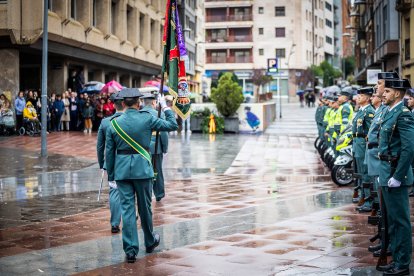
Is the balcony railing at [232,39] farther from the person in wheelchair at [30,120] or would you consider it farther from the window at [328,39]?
the person in wheelchair at [30,120]

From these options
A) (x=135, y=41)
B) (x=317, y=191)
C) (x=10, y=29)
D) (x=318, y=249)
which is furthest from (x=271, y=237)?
(x=135, y=41)

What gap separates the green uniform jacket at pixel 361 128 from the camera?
38.2 feet

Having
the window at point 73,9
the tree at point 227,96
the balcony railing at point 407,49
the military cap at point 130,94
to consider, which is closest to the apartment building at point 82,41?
the window at point 73,9

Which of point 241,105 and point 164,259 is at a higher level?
point 241,105

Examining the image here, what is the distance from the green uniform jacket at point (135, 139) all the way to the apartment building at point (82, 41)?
2267 cm

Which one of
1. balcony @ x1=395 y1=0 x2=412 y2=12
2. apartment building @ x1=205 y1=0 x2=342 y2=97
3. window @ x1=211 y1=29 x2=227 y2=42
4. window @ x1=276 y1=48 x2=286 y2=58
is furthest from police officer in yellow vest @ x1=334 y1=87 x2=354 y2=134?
window @ x1=211 y1=29 x2=227 y2=42

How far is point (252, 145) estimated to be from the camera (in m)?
28.1

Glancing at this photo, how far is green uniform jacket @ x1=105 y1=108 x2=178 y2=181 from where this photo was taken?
8133 millimetres

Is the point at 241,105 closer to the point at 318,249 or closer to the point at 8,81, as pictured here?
the point at 8,81

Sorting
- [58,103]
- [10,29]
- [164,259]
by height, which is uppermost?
[10,29]

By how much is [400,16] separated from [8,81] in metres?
18.4

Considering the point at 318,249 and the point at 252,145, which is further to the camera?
the point at 252,145

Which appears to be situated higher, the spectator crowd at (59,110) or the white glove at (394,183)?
the spectator crowd at (59,110)

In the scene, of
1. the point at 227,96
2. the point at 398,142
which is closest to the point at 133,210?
the point at 398,142
